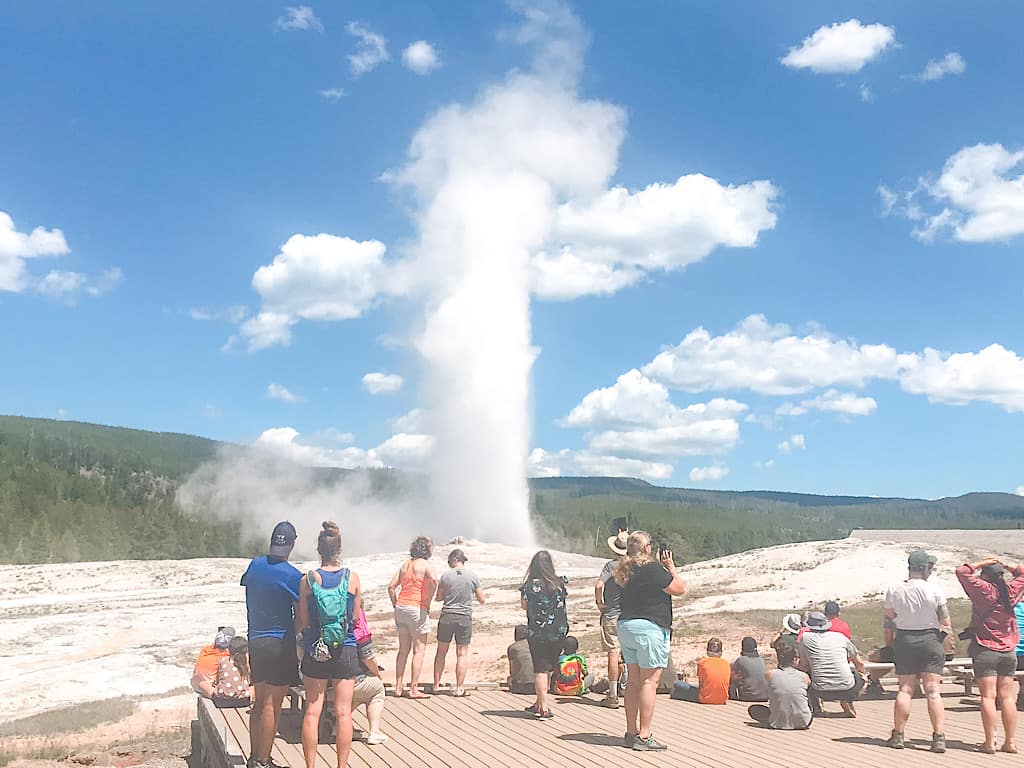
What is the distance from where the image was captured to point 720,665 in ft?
32.4

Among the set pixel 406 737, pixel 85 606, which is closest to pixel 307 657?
pixel 406 737

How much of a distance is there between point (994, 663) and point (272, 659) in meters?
6.09

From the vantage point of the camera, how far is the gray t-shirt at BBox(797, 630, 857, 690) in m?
9.06

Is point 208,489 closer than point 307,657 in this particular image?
No

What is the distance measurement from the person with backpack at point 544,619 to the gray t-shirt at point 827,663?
2615mm

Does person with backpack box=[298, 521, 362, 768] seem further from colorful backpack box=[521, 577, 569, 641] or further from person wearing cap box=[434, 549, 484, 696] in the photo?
person wearing cap box=[434, 549, 484, 696]

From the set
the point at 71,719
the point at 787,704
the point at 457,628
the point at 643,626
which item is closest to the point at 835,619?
the point at 787,704

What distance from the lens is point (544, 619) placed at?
27.6 ft

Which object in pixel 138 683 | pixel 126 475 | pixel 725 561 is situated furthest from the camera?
pixel 126 475

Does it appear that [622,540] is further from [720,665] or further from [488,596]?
[488,596]

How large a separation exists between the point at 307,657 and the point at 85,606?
3244 cm

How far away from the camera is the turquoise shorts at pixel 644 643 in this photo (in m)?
7.29

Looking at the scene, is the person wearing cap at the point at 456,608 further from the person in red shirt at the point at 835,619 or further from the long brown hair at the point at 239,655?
the person in red shirt at the point at 835,619

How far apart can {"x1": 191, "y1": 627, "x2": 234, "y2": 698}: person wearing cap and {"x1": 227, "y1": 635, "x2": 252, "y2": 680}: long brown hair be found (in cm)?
9
